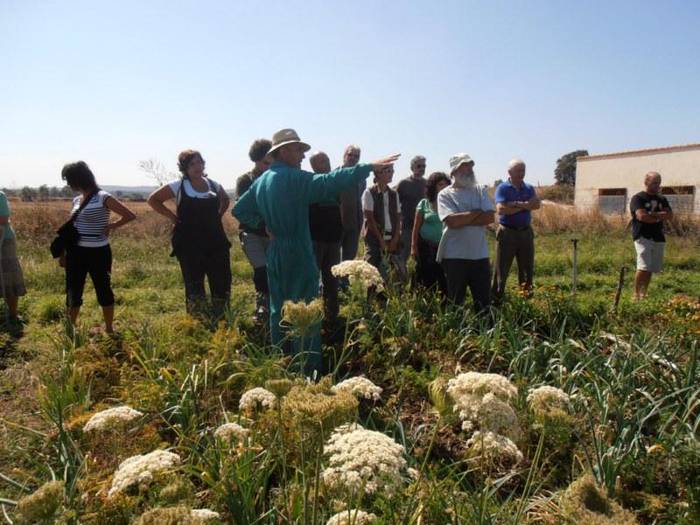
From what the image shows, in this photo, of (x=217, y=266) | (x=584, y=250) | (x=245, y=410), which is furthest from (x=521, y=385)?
(x=584, y=250)

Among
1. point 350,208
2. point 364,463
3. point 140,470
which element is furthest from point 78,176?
point 364,463

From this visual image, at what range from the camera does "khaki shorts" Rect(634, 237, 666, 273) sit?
7.05m

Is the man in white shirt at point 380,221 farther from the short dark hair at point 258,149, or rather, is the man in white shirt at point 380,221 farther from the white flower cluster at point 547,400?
the white flower cluster at point 547,400

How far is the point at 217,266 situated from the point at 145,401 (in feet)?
8.13

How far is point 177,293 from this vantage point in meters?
8.22

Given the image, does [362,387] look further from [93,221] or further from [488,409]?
[93,221]

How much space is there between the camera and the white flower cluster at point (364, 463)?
1508mm

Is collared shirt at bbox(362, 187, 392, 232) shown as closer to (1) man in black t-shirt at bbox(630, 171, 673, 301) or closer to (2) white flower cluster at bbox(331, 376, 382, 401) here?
(1) man in black t-shirt at bbox(630, 171, 673, 301)

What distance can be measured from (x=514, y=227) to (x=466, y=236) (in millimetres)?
1608

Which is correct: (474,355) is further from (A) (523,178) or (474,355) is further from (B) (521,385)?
(A) (523,178)

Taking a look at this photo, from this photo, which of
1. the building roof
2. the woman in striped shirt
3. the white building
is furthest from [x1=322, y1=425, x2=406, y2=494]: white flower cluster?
the building roof

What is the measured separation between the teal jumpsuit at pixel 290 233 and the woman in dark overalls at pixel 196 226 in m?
1.15

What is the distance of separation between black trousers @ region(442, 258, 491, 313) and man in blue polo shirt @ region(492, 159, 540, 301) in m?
1.26

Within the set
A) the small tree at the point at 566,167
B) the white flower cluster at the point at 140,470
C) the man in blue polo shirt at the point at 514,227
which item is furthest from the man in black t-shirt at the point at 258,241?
the small tree at the point at 566,167
